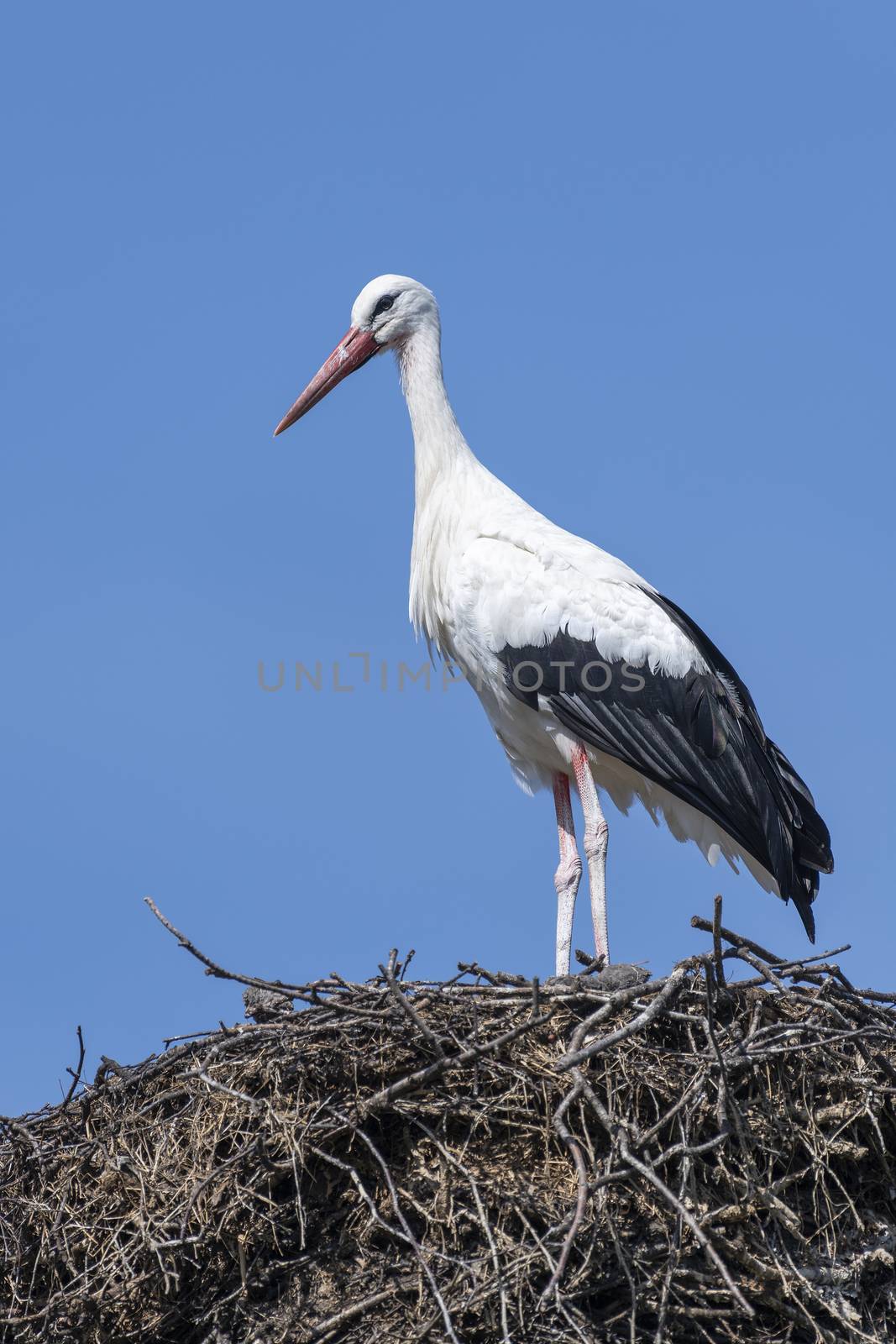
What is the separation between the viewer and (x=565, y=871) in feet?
23.5

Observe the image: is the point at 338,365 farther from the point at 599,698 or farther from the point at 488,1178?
the point at 488,1178

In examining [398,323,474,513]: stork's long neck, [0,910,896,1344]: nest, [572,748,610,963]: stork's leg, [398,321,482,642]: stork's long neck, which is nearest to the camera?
[0,910,896,1344]: nest

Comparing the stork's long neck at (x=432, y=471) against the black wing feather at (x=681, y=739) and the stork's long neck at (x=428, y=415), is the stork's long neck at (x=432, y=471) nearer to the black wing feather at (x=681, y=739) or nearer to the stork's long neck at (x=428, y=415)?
the stork's long neck at (x=428, y=415)

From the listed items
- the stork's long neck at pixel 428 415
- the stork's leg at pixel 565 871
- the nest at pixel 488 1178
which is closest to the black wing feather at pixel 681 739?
the stork's leg at pixel 565 871

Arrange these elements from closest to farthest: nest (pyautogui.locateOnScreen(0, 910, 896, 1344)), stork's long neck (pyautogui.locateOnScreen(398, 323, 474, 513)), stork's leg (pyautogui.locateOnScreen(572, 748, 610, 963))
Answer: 1. nest (pyautogui.locateOnScreen(0, 910, 896, 1344))
2. stork's leg (pyautogui.locateOnScreen(572, 748, 610, 963))
3. stork's long neck (pyautogui.locateOnScreen(398, 323, 474, 513))

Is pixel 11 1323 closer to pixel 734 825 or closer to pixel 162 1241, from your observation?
pixel 162 1241

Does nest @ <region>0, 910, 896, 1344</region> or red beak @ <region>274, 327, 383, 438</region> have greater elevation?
red beak @ <region>274, 327, 383, 438</region>

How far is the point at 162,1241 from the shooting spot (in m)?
5.30

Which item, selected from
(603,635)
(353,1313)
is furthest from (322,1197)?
(603,635)

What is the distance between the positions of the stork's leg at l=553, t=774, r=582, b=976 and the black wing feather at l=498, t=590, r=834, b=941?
38cm

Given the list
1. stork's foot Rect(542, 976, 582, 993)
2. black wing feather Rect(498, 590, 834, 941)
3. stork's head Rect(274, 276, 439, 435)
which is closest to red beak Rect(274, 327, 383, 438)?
stork's head Rect(274, 276, 439, 435)

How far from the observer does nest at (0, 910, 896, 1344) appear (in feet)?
17.0

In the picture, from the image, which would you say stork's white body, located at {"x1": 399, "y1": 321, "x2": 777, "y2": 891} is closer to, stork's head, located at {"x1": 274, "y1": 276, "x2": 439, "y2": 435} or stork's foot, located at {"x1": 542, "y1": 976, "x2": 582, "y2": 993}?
stork's head, located at {"x1": 274, "y1": 276, "x2": 439, "y2": 435}

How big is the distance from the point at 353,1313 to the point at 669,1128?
1.10 meters
